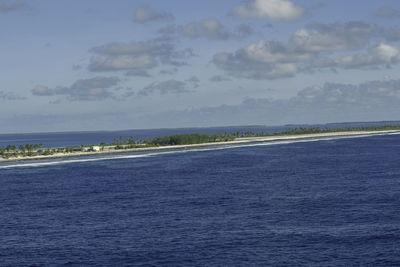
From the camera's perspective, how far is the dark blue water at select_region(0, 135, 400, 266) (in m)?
63.2

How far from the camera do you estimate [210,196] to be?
109875 mm

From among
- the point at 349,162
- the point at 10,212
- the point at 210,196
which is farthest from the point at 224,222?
the point at 349,162

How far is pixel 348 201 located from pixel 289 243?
35310mm

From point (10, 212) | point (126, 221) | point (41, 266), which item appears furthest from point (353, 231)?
point (10, 212)

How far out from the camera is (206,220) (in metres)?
83.6

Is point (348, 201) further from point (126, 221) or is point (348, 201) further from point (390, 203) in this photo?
point (126, 221)

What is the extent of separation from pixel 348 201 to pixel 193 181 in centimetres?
5247

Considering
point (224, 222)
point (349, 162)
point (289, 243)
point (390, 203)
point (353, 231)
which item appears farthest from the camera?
point (349, 162)

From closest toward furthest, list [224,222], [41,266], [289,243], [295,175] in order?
[41,266], [289,243], [224,222], [295,175]

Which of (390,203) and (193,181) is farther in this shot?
(193,181)

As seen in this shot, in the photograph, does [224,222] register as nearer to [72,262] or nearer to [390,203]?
[72,262]

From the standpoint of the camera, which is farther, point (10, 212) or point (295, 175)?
point (295, 175)

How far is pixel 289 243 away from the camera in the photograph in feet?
221

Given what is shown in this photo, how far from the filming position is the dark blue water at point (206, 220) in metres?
63.2
